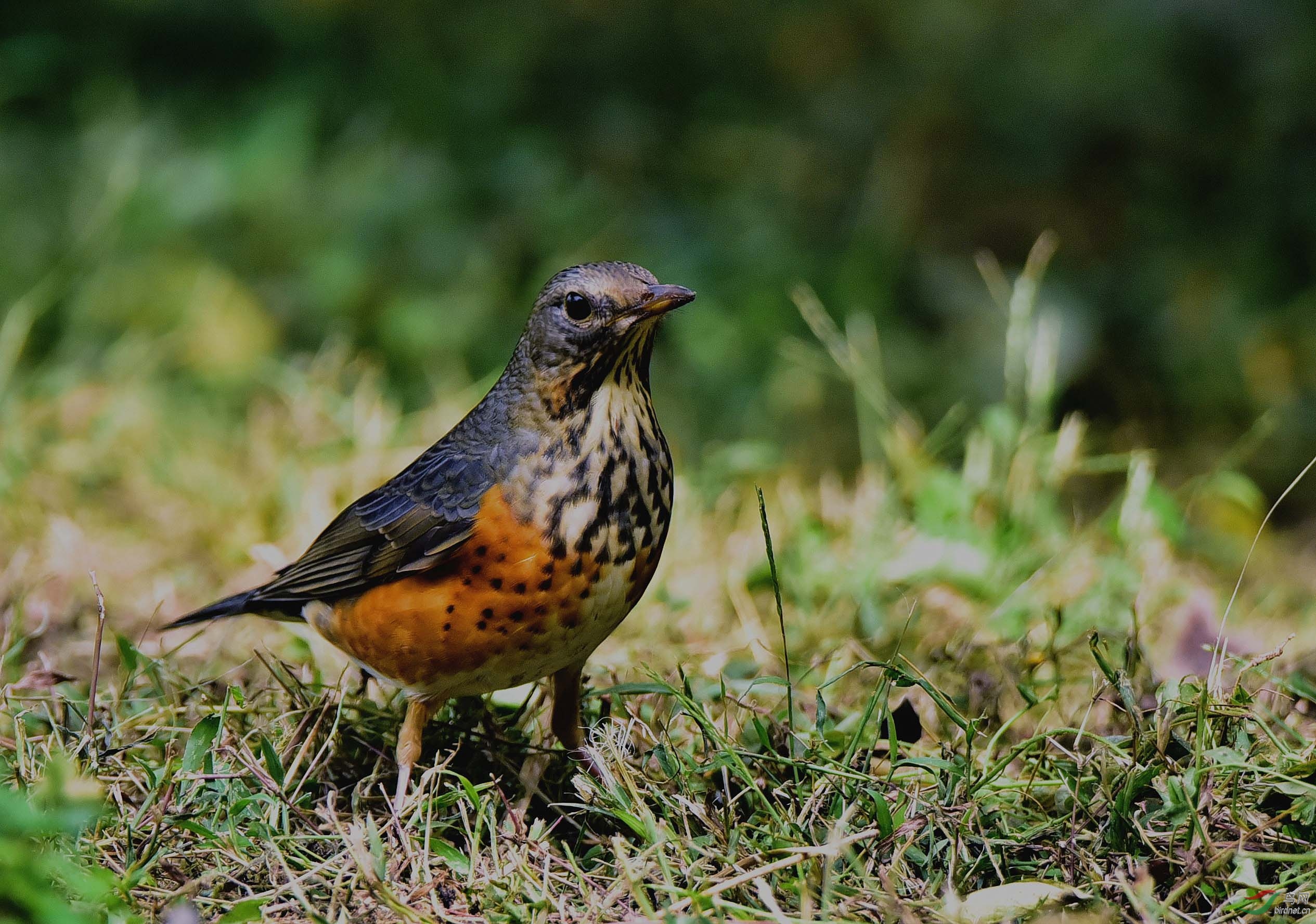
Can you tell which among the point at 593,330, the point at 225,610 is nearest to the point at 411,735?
the point at 225,610

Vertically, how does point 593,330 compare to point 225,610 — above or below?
above

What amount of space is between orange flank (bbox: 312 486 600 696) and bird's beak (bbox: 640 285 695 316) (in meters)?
0.56

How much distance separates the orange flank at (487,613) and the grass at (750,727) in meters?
0.23

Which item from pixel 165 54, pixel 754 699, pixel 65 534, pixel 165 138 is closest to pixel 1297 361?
pixel 754 699

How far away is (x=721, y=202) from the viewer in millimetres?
8094

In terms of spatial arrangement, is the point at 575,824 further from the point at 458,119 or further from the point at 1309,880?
the point at 458,119

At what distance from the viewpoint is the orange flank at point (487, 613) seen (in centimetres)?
300

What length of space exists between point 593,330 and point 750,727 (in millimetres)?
1097

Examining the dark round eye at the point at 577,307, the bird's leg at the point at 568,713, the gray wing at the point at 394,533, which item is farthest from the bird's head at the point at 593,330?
the bird's leg at the point at 568,713

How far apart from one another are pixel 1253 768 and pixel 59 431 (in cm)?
505

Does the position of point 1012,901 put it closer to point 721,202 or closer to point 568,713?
point 568,713

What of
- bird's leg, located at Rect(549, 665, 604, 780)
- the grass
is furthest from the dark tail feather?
bird's leg, located at Rect(549, 665, 604, 780)

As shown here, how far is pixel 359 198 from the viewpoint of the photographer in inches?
296

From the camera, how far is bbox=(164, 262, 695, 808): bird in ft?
9.93
